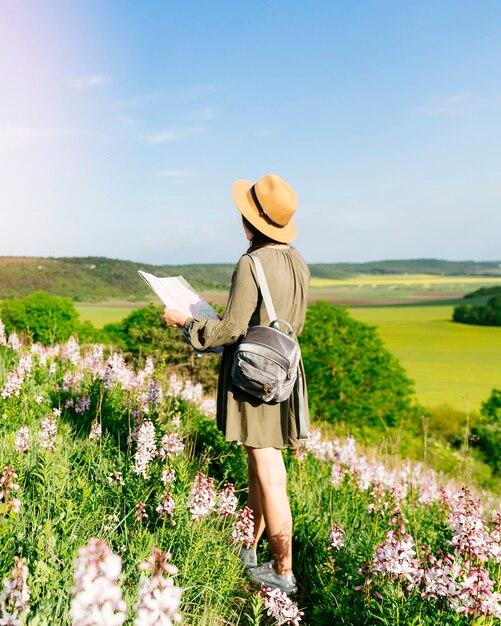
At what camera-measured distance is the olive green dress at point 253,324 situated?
3.23 m

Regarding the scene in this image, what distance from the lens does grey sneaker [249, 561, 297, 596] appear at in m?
3.46

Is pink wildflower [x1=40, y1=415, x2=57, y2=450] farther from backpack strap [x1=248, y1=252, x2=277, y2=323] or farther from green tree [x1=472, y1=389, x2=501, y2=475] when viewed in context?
green tree [x1=472, y1=389, x2=501, y2=475]

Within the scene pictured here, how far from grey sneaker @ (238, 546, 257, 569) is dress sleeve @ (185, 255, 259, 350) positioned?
62.1 inches

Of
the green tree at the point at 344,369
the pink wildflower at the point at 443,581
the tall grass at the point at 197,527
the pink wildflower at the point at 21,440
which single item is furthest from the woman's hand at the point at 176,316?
the green tree at the point at 344,369

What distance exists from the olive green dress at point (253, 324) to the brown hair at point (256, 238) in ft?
0.38

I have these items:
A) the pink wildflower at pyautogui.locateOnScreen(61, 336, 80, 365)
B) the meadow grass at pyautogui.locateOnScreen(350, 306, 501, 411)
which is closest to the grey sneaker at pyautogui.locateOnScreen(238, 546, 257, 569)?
the pink wildflower at pyautogui.locateOnScreen(61, 336, 80, 365)

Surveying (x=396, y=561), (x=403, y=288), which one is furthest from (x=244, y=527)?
(x=403, y=288)

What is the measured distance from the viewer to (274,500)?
3426 millimetres

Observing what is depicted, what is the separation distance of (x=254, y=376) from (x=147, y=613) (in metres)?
1.87

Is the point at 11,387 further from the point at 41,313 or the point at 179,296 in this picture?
the point at 41,313

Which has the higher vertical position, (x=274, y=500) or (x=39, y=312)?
(x=39, y=312)

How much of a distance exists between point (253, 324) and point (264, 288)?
277 mm

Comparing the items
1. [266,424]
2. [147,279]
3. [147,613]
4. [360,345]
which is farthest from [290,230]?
[360,345]

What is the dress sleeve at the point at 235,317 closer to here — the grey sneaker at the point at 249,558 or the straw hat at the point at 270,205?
the straw hat at the point at 270,205
